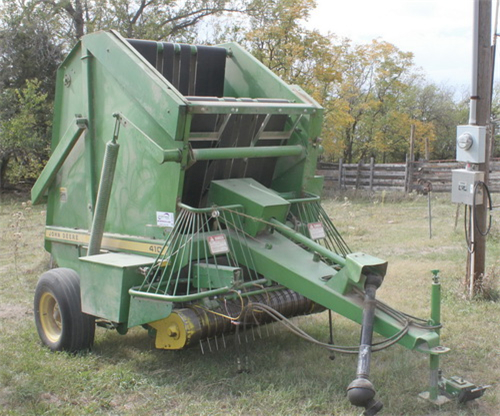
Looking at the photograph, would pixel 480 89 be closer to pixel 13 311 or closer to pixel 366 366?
pixel 366 366

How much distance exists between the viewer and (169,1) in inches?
861

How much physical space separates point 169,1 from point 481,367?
19.7 metres

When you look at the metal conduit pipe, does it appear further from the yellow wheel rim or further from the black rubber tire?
the yellow wheel rim

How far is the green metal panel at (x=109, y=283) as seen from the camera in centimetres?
439

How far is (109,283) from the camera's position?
4465mm

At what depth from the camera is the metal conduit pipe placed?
3.37m

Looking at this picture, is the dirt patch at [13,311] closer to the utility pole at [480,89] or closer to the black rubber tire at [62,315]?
the black rubber tire at [62,315]

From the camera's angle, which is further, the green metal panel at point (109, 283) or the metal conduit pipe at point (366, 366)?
the green metal panel at point (109, 283)

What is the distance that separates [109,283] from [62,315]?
676mm

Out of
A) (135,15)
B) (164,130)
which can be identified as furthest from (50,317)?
(135,15)

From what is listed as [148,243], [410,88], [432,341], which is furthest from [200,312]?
[410,88]

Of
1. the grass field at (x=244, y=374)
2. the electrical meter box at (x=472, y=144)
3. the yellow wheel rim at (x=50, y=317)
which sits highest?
the electrical meter box at (x=472, y=144)

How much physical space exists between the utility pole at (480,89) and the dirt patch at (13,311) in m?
4.57

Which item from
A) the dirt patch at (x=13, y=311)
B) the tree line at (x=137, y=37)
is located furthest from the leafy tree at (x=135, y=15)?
the dirt patch at (x=13, y=311)
